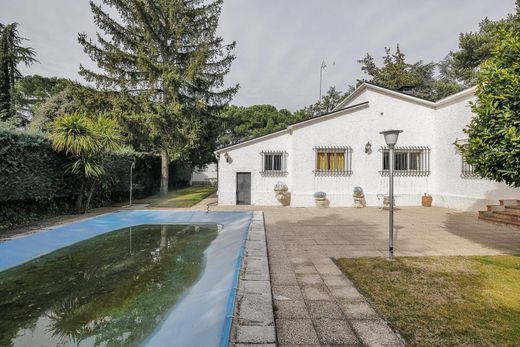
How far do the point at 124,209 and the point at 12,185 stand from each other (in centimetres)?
453

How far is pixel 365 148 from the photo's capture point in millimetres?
14016

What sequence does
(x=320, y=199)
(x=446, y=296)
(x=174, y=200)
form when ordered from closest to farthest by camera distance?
1. (x=446, y=296)
2. (x=320, y=199)
3. (x=174, y=200)

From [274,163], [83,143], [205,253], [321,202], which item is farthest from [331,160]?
[83,143]

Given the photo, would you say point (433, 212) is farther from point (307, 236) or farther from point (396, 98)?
point (307, 236)

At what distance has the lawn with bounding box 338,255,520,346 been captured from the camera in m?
2.81

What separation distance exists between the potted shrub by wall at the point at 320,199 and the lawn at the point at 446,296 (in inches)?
317

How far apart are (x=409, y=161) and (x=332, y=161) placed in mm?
4545

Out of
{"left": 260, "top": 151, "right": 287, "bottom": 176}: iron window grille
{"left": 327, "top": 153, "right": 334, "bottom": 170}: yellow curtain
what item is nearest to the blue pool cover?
{"left": 260, "top": 151, "right": 287, "bottom": 176}: iron window grille

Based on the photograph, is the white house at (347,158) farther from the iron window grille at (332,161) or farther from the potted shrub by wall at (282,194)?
the potted shrub by wall at (282,194)

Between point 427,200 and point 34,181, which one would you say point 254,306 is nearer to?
point 34,181

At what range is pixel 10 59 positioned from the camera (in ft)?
67.4

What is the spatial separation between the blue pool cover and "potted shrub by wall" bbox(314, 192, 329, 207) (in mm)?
4384

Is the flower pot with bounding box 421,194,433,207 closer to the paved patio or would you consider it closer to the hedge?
the paved patio

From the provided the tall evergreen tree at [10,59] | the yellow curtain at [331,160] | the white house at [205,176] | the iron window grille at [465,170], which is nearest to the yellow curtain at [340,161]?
the yellow curtain at [331,160]
